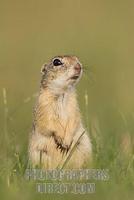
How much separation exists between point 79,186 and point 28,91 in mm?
6430

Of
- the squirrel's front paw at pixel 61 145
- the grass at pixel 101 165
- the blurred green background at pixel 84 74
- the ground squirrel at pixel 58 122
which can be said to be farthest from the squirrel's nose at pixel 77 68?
the grass at pixel 101 165

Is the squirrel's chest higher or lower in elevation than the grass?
higher

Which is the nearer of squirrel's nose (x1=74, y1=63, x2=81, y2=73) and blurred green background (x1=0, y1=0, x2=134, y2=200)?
blurred green background (x1=0, y1=0, x2=134, y2=200)

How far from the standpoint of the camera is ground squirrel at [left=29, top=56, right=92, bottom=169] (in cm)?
894

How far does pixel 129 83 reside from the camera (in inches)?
567

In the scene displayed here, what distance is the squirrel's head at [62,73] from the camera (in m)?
9.16

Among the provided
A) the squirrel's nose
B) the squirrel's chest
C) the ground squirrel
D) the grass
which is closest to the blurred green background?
the grass

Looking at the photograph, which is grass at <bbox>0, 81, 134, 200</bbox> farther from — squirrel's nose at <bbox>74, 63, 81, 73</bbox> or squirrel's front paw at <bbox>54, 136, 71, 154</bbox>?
squirrel's nose at <bbox>74, 63, 81, 73</bbox>

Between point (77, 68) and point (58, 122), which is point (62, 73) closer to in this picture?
point (77, 68)

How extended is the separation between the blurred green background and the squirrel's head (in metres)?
0.35

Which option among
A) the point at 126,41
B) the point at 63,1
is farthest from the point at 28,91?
the point at 63,1

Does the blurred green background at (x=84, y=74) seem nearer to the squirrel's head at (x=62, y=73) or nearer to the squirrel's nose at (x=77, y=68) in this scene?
the squirrel's head at (x=62, y=73)

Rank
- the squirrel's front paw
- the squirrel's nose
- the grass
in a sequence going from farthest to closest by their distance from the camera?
the squirrel's nose, the squirrel's front paw, the grass

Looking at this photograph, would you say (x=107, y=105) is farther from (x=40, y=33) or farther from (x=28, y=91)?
(x=40, y=33)
